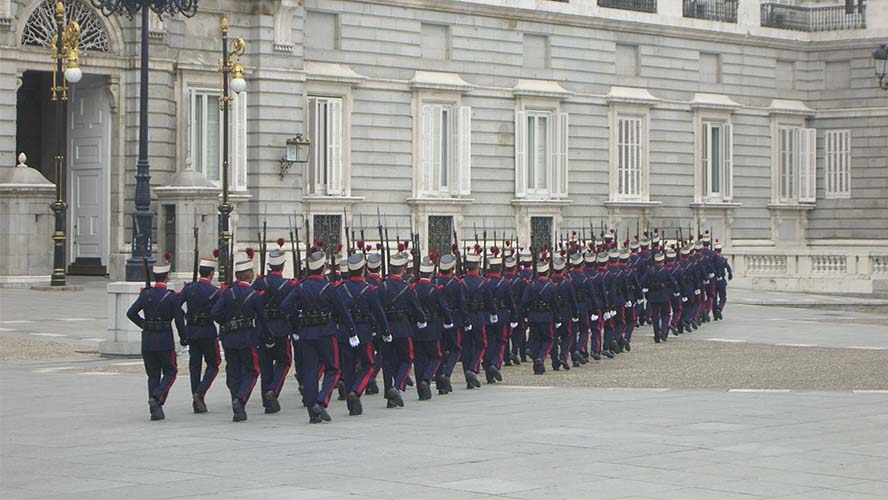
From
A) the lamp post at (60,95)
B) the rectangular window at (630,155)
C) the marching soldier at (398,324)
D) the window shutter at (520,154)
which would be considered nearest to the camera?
the marching soldier at (398,324)

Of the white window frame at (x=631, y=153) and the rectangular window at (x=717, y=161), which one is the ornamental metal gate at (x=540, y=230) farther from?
the rectangular window at (x=717, y=161)

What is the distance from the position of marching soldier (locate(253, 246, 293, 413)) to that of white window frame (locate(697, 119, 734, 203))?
113ft

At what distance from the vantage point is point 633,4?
158 feet

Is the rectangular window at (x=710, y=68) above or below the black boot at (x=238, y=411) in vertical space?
above

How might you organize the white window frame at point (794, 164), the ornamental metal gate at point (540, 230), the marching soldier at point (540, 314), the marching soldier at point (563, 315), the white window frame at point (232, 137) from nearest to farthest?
the marching soldier at point (540, 314)
the marching soldier at point (563, 315)
the white window frame at point (232, 137)
the ornamental metal gate at point (540, 230)
the white window frame at point (794, 164)

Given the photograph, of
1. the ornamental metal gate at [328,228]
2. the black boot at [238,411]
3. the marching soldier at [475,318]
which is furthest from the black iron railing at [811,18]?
the black boot at [238,411]

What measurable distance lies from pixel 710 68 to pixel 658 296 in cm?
2499

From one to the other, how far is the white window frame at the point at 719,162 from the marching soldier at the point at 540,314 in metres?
29.2

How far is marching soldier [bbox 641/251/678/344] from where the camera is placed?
2694cm

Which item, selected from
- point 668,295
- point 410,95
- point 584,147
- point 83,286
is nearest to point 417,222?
point 410,95

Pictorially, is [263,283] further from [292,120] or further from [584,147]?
[584,147]

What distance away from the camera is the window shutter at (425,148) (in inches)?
1673

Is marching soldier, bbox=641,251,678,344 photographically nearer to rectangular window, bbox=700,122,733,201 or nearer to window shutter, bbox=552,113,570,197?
window shutter, bbox=552,113,570,197

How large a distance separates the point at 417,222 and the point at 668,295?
52.0 feet
